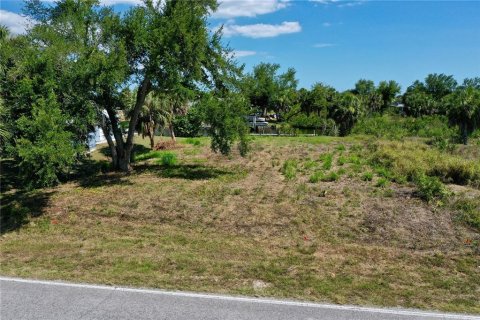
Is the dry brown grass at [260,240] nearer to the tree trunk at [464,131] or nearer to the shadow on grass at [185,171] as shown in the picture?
the shadow on grass at [185,171]

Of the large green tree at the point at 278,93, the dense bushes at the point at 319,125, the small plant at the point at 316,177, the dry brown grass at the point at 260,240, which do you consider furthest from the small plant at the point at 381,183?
the large green tree at the point at 278,93

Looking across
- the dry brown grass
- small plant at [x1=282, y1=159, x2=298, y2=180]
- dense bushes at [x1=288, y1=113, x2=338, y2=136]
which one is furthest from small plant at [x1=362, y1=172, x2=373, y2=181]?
dense bushes at [x1=288, y1=113, x2=338, y2=136]

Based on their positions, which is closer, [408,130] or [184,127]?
[408,130]

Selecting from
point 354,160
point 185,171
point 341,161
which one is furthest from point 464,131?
point 185,171

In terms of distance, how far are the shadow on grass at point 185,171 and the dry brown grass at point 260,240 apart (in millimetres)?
557

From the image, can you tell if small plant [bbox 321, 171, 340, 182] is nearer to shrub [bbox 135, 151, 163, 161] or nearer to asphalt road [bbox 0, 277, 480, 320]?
asphalt road [bbox 0, 277, 480, 320]

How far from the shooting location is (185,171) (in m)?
18.1

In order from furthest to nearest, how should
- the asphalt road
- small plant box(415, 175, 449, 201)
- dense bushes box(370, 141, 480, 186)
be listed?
dense bushes box(370, 141, 480, 186) → small plant box(415, 175, 449, 201) → the asphalt road

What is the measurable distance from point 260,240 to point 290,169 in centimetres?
671

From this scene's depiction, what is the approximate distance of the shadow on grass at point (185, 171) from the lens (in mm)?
16994

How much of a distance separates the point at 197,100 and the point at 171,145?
8.70m

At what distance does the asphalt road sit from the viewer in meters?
6.43

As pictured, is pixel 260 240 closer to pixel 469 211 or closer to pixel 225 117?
pixel 469 211

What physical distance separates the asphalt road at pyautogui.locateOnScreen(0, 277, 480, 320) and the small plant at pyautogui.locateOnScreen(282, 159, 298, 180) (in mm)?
9143
